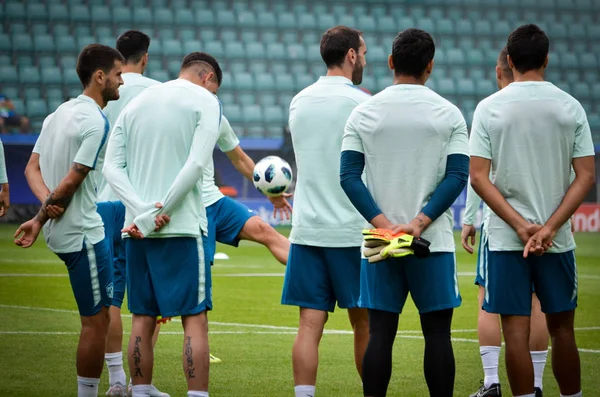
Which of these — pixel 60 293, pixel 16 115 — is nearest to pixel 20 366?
pixel 60 293

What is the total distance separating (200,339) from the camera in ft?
16.9

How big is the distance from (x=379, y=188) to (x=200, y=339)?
4.01 feet

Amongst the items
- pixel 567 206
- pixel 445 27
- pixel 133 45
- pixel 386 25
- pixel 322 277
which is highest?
pixel 386 25

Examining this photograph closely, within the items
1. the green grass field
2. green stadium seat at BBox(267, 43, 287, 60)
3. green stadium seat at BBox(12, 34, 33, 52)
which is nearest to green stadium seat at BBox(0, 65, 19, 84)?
green stadium seat at BBox(12, 34, 33, 52)

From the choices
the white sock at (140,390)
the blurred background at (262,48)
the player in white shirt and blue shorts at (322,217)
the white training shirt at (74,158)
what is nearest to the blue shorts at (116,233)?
the white training shirt at (74,158)

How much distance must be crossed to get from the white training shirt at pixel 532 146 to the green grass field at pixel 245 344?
185 centimetres

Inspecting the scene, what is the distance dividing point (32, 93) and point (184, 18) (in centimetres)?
540

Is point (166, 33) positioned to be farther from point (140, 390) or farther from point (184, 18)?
point (140, 390)

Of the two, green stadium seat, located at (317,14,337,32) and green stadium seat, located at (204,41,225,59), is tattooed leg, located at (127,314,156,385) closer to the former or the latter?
green stadium seat, located at (204,41,225,59)

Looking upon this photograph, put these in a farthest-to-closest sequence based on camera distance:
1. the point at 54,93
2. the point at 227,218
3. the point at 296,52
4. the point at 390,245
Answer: the point at 296,52 < the point at 54,93 < the point at 227,218 < the point at 390,245

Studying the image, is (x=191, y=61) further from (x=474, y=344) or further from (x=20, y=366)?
(x=474, y=344)

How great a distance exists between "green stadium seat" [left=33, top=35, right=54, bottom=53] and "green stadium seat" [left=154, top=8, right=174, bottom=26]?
3185 millimetres

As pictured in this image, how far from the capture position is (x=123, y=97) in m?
6.69

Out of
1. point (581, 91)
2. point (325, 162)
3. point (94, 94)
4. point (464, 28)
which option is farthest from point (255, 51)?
point (325, 162)
